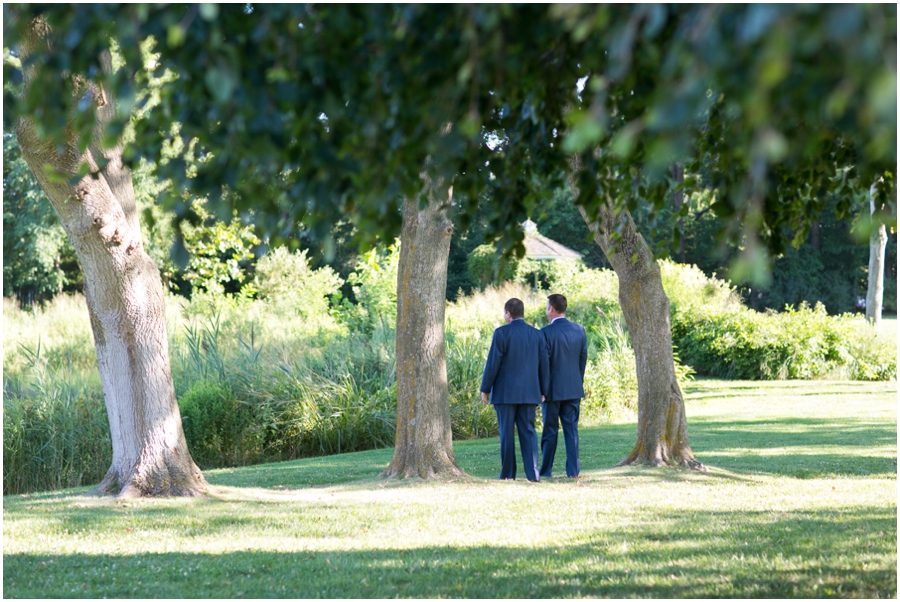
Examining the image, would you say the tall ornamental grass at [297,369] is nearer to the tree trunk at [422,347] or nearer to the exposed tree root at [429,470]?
the exposed tree root at [429,470]

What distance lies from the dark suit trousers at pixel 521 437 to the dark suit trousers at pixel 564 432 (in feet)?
0.95

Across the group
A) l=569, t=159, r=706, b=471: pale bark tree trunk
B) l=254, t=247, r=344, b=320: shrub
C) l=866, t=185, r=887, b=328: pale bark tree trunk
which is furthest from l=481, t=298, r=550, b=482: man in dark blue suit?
l=866, t=185, r=887, b=328: pale bark tree trunk

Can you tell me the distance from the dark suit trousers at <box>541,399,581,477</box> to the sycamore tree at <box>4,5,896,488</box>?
485cm

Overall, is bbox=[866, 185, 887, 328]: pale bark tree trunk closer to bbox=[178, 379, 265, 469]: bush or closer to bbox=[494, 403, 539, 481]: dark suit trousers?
bbox=[494, 403, 539, 481]: dark suit trousers

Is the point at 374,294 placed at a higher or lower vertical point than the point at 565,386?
A: higher

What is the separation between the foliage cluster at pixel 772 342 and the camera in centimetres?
2198

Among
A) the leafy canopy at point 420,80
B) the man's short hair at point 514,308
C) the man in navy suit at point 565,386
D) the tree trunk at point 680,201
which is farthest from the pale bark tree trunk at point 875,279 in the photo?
the leafy canopy at point 420,80

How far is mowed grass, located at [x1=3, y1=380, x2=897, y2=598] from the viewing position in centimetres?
472

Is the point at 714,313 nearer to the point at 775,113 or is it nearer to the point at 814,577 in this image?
the point at 814,577

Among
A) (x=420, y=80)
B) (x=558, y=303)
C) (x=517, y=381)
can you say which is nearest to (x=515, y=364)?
(x=517, y=381)

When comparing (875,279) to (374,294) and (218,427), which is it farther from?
(218,427)

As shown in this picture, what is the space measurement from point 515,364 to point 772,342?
51.4ft

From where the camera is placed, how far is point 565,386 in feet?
28.8

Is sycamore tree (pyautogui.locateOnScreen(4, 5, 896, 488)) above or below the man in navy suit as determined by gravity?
above
